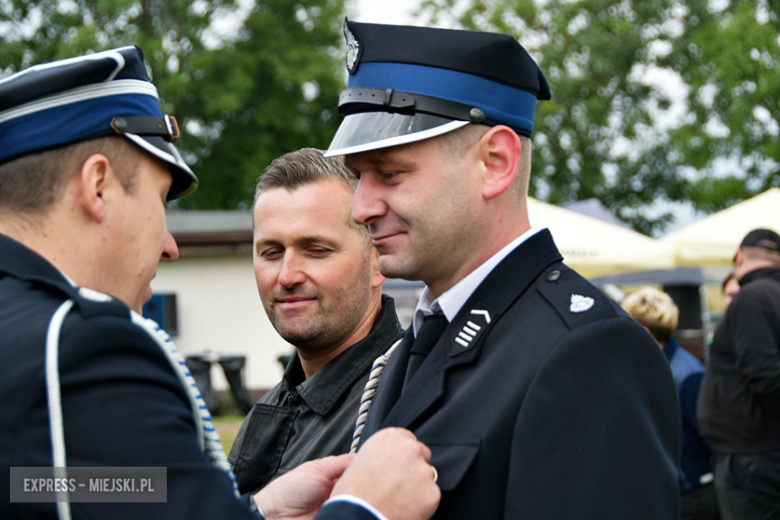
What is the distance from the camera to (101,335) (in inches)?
49.3

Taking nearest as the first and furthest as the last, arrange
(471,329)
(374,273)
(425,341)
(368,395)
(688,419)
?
(471,329), (425,341), (368,395), (374,273), (688,419)

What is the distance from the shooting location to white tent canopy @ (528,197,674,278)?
7.97 metres

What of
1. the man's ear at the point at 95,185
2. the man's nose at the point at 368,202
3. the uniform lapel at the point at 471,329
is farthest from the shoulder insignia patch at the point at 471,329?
the man's ear at the point at 95,185

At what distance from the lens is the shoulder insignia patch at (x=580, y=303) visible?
1.55m

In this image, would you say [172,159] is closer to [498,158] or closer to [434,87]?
[434,87]

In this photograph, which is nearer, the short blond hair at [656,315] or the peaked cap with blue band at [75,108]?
the peaked cap with blue band at [75,108]

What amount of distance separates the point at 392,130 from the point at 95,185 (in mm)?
623

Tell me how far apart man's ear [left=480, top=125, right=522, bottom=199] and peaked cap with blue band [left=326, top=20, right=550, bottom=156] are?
0.09 ft

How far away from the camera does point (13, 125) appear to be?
146cm

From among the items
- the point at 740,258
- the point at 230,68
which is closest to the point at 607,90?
the point at 230,68

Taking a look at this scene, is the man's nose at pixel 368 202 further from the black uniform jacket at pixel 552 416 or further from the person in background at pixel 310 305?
the person in background at pixel 310 305

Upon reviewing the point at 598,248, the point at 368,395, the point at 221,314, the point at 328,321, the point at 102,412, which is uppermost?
the point at 102,412

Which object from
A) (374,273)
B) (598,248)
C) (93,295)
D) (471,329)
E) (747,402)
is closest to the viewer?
(93,295)

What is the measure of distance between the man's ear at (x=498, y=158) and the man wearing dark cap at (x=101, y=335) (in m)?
0.59
